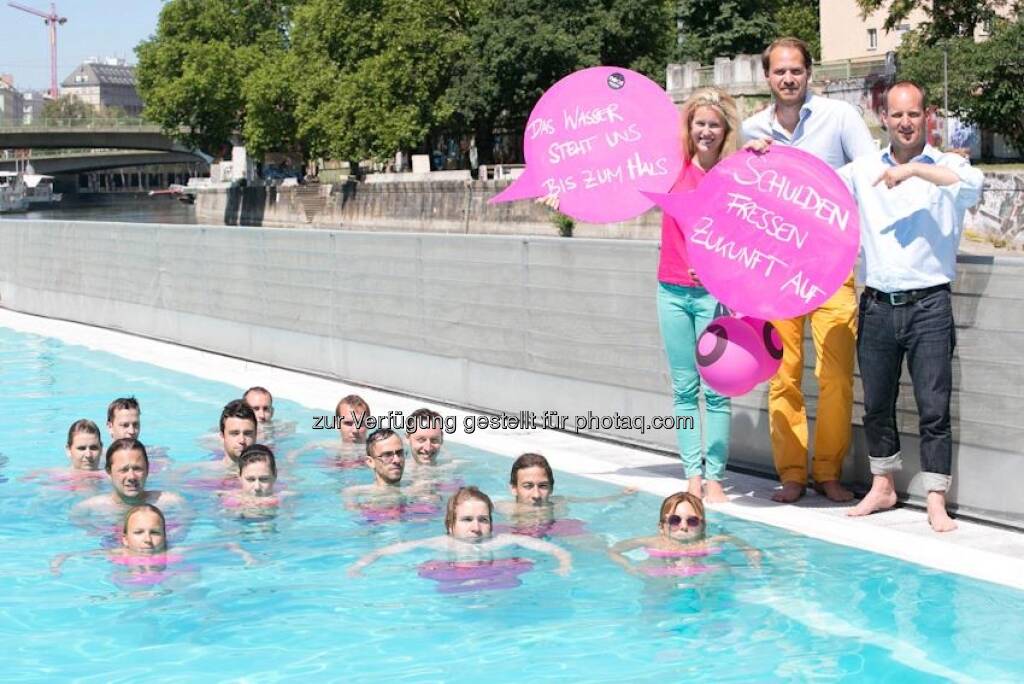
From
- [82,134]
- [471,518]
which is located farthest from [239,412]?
[82,134]

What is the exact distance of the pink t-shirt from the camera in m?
8.96

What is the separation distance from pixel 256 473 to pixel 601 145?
316 cm

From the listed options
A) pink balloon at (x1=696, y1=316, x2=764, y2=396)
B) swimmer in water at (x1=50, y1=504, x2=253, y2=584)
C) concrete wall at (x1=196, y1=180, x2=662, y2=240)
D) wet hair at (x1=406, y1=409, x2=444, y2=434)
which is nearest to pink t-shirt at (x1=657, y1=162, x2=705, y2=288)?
pink balloon at (x1=696, y1=316, x2=764, y2=396)

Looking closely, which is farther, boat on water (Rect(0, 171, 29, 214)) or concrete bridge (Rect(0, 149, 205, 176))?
concrete bridge (Rect(0, 149, 205, 176))

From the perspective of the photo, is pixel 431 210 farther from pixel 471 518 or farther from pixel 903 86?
pixel 903 86

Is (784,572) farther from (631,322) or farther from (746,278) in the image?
(631,322)

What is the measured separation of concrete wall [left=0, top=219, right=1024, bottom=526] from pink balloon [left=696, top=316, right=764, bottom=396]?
107cm

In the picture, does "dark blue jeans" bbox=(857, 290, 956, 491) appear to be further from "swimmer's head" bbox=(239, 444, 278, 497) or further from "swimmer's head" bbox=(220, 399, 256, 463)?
"swimmer's head" bbox=(220, 399, 256, 463)

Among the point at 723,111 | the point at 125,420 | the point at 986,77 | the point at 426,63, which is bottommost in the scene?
the point at 125,420

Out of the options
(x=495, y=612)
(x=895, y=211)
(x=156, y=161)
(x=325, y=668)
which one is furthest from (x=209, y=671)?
(x=156, y=161)

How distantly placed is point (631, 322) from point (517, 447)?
4.21ft

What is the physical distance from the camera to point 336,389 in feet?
49.0

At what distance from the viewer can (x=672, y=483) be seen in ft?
32.7

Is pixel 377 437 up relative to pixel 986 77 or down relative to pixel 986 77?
down
